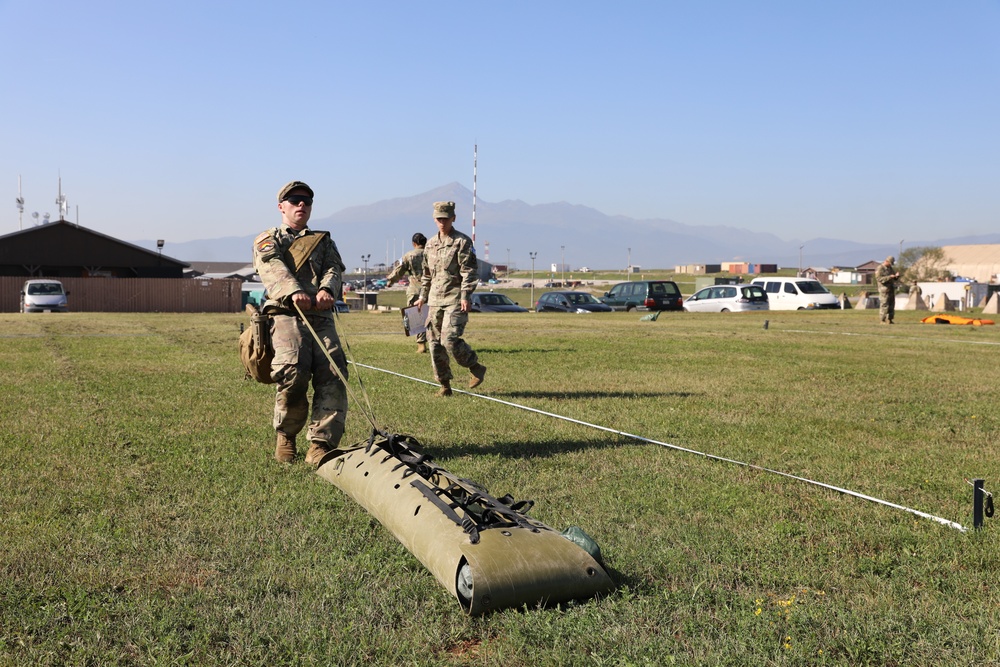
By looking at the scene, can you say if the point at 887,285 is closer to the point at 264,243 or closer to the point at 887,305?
the point at 887,305

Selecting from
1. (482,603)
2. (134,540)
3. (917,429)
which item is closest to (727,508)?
(482,603)

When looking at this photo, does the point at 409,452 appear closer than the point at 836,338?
Yes

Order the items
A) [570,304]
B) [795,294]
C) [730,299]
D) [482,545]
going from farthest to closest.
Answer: [795,294]
[570,304]
[730,299]
[482,545]

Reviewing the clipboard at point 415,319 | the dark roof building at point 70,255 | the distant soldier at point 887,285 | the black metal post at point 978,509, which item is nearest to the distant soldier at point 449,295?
the clipboard at point 415,319

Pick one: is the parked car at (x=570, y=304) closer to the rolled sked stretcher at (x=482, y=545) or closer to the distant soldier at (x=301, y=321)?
the distant soldier at (x=301, y=321)

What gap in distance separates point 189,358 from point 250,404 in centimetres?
560

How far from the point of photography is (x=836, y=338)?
20.0 meters

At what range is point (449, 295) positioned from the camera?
10.5m

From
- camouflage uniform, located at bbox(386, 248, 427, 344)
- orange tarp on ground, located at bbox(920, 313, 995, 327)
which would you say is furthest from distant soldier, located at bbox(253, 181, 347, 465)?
orange tarp on ground, located at bbox(920, 313, 995, 327)

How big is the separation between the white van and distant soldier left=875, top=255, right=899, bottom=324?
11083 mm

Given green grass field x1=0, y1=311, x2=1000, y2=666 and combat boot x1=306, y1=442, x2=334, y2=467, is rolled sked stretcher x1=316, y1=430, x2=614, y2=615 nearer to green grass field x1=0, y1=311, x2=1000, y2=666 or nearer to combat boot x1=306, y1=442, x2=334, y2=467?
green grass field x1=0, y1=311, x2=1000, y2=666

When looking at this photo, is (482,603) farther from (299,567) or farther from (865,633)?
(865,633)

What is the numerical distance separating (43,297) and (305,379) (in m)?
33.8

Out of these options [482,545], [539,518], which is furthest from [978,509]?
[482,545]
